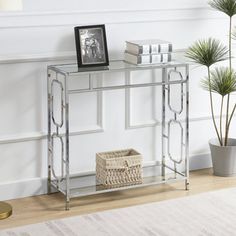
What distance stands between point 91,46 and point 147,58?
13.5 inches

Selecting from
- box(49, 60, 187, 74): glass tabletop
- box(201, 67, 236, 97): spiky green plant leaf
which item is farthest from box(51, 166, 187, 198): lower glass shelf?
box(49, 60, 187, 74): glass tabletop

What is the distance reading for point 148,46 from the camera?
13.3ft

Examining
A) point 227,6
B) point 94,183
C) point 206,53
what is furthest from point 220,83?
point 94,183

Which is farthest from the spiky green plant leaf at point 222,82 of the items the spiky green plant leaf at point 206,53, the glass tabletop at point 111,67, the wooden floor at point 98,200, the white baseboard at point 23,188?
the white baseboard at point 23,188

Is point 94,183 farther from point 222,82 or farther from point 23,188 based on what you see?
point 222,82

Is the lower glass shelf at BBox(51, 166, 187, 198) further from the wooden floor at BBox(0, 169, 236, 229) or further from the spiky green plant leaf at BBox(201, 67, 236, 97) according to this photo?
the spiky green plant leaf at BBox(201, 67, 236, 97)

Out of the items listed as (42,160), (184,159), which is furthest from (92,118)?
(184,159)

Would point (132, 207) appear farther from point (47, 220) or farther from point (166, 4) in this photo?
point (166, 4)

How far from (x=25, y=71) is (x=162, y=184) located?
1171 millimetres

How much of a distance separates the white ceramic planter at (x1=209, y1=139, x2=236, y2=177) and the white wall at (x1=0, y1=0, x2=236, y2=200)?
422mm

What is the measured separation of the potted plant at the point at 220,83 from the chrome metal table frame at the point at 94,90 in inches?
6.8

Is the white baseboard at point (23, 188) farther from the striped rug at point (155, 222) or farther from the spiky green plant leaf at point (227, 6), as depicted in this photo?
the spiky green plant leaf at point (227, 6)

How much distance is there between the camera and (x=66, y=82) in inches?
151

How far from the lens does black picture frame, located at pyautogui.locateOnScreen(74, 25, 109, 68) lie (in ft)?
13.1
